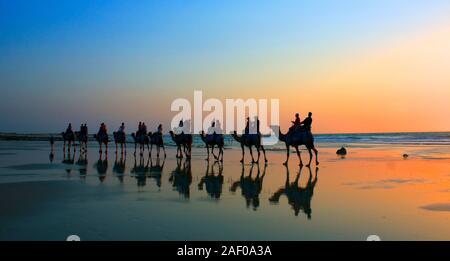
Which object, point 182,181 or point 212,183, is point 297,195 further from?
point 182,181

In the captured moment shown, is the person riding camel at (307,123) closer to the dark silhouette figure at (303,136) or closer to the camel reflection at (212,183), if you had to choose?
the dark silhouette figure at (303,136)

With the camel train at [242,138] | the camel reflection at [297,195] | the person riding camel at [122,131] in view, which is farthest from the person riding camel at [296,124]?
the person riding camel at [122,131]

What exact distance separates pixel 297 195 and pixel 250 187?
1.98 metres

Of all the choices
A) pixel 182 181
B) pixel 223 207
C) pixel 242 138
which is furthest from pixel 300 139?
pixel 223 207

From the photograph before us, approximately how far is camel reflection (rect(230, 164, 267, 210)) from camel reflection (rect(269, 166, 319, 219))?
523mm

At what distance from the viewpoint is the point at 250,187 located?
12.9 meters

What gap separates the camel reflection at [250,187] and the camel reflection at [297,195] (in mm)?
523

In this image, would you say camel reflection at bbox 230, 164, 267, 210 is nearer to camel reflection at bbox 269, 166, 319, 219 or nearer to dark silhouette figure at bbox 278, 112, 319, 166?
camel reflection at bbox 269, 166, 319, 219

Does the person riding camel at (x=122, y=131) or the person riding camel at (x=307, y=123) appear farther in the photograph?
the person riding camel at (x=122, y=131)

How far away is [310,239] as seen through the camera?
273 inches

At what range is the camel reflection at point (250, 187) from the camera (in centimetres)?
1041
